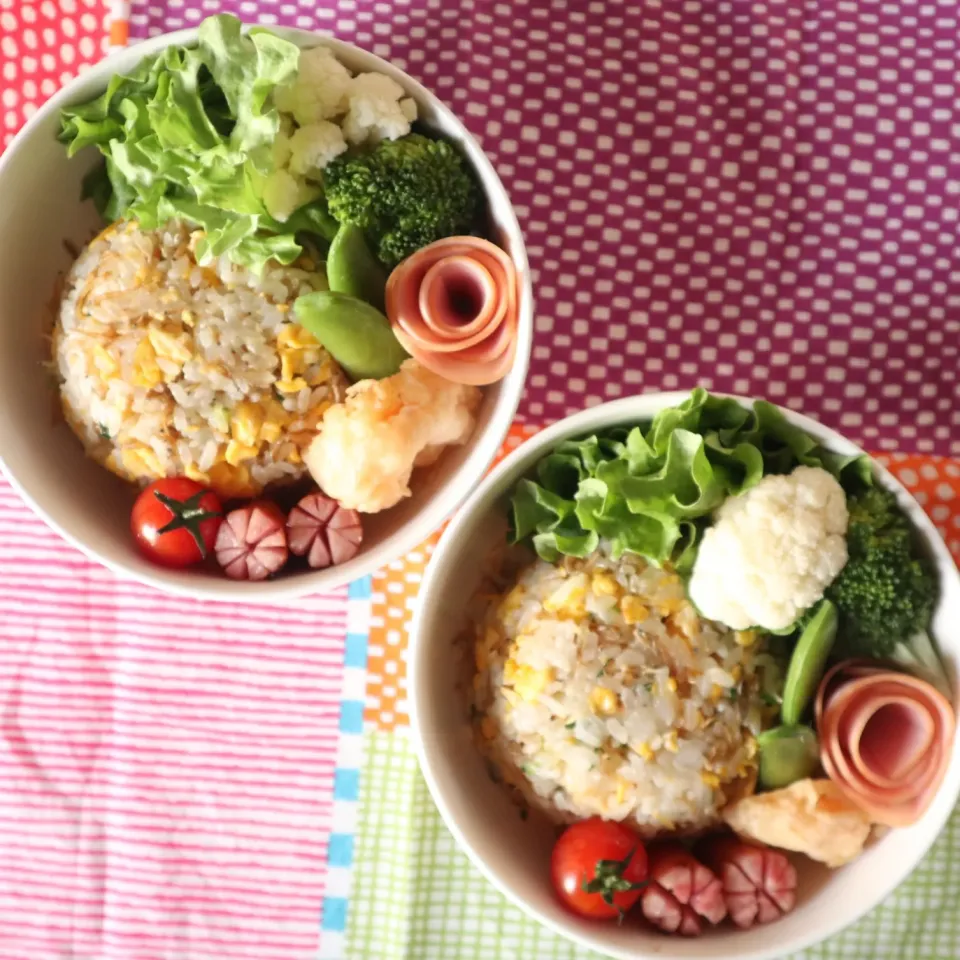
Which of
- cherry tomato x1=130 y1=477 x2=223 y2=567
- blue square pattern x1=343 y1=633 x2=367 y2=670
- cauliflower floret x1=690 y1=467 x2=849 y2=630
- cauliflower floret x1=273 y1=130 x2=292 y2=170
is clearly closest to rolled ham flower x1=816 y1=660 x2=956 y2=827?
cauliflower floret x1=690 y1=467 x2=849 y2=630

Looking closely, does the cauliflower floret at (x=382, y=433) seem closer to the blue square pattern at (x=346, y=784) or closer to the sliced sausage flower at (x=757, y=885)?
the blue square pattern at (x=346, y=784)

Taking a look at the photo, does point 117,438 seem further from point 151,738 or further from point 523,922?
point 523,922

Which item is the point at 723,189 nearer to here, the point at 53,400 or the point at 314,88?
the point at 314,88

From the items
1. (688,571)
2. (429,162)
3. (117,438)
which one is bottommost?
(688,571)

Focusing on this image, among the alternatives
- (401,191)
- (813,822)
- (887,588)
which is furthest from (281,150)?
(813,822)

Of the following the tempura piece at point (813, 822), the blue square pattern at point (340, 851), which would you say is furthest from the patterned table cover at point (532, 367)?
the tempura piece at point (813, 822)

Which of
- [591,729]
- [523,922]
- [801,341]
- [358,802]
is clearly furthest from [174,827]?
[801,341]
